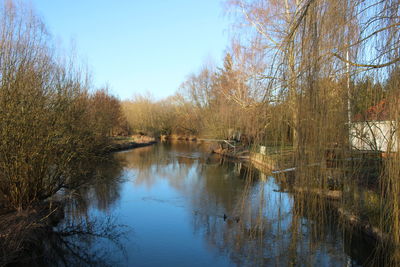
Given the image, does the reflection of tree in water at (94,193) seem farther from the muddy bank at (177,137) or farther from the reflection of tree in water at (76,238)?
the muddy bank at (177,137)

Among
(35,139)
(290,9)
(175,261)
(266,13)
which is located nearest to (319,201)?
(290,9)

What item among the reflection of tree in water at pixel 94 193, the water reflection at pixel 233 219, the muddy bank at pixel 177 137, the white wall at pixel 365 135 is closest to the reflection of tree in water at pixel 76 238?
the reflection of tree in water at pixel 94 193

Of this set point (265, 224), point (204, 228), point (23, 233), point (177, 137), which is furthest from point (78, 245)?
point (177, 137)

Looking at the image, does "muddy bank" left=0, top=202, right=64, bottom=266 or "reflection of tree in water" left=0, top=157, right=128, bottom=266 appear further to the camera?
"reflection of tree in water" left=0, top=157, right=128, bottom=266

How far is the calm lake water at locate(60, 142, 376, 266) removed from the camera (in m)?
2.57

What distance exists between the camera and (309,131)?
2.23 m

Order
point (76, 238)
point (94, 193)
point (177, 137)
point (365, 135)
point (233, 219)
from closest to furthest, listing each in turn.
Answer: point (365, 135), point (76, 238), point (233, 219), point (94, 193), point (177, 137)

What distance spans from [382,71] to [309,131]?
2.07 feet

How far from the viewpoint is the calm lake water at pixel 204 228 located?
2572 millimetres

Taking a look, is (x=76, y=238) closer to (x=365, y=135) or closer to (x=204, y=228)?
(x=204, y=228)

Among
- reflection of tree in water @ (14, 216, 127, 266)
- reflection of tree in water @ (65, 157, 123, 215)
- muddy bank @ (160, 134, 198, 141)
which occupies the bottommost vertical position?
reflection of tree in water @ (14, 216, 127, 266)

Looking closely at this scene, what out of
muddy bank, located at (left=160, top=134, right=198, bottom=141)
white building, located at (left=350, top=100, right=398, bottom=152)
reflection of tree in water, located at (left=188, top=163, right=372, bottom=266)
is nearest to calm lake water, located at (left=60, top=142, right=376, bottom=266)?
reflection of tree in water, located at (left=188, top=163, right=372, bottom=266)

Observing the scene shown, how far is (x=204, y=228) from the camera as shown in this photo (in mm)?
6777

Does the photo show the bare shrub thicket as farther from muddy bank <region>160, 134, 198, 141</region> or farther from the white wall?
muddy bank <region>160, 134, 198, 141</region>
